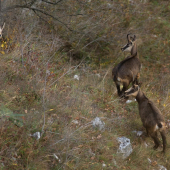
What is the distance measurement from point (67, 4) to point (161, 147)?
5.56 metres

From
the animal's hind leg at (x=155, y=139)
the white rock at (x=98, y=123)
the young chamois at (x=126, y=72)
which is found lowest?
the animal's hind leg at (x=155, y=139)

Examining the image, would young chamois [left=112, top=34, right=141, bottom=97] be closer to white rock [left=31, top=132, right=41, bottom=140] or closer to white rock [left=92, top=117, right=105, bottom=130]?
white rock [left=92, top=117, right=105, bottom=130]

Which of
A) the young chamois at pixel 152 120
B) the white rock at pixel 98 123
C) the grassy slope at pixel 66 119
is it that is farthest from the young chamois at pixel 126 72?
the white rock at pixel 98 123

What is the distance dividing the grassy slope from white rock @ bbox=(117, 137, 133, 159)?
0.12 metres

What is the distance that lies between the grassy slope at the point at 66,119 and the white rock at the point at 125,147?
116mm

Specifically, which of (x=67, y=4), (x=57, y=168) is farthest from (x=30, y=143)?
(x=67, y=4)

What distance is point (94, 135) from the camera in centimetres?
512

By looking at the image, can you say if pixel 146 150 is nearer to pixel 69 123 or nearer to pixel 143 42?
pixel 69 123

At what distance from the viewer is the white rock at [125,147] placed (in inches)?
197

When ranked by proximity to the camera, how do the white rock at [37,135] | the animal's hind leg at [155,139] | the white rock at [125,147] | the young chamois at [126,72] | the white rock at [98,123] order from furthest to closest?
the young chamois at [126,72], the animal's hind leg at [155,139], the white rock at [98,123], the white rock at [125,147], the white rock at [37,135]

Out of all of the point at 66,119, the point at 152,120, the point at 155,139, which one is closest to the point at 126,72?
the point at 152,120

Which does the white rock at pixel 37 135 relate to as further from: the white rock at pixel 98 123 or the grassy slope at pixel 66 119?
the white rock at pixel 98 123

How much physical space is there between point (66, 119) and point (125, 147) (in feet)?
4.73

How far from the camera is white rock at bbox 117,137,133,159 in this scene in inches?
197
